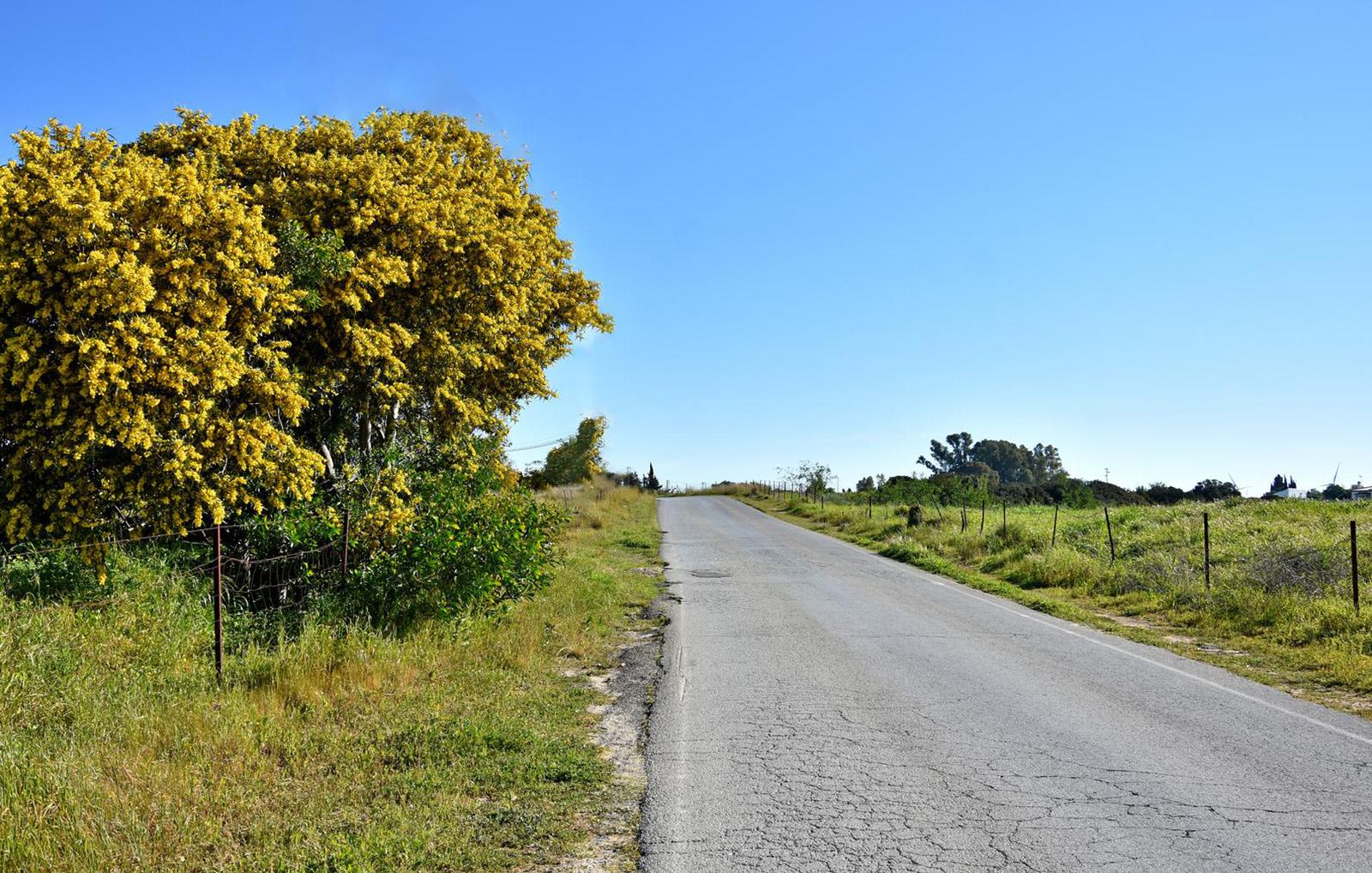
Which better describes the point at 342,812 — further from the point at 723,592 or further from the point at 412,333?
the point at 723,592

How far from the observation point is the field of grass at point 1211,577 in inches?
391

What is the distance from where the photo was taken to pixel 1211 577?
1411cm

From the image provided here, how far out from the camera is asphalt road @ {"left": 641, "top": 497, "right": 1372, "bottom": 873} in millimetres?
4664

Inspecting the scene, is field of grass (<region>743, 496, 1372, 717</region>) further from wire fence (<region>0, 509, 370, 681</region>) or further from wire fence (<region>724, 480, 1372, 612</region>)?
wire fence (<region>0, 509, 370, 681</region>)

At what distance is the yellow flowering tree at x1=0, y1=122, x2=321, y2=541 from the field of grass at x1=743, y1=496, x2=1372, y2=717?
11426 mm

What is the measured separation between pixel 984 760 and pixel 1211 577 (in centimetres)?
1033

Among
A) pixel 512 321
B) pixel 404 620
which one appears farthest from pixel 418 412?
pixel 404 620

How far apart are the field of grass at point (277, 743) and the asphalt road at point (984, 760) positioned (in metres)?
0.85

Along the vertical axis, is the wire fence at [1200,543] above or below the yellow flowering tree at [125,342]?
below

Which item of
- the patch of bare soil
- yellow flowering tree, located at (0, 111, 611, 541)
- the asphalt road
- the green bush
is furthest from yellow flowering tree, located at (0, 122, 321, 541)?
the asphalt road

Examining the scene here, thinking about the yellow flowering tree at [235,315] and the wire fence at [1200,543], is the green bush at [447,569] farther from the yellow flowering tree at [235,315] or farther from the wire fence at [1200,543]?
the wire fence at [1200,543]

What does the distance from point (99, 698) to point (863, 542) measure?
22555mm

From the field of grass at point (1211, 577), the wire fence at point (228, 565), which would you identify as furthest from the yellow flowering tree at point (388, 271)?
the field of grass at point (1211, 577)

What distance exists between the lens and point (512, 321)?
42.4 ft
